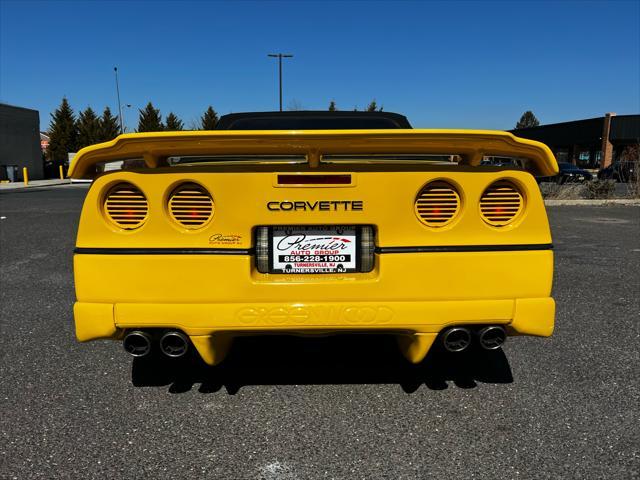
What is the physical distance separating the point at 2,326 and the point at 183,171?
7.96 ft

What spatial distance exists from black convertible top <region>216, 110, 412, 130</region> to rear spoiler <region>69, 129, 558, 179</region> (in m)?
1.57

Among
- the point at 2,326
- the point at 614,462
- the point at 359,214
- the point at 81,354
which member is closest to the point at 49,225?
the point at 2,326

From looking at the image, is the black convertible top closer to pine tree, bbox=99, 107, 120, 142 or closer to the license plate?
the license plate

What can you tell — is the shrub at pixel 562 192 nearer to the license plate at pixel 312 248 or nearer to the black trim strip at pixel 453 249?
the black trim strip at pixel 453 249

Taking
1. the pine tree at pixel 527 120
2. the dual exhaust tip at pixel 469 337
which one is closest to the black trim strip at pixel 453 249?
the dual exhaust tip at pixel 469 337

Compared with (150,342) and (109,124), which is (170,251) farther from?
(109,124)

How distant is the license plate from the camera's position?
6.94 ft

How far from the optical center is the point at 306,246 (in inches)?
83.6

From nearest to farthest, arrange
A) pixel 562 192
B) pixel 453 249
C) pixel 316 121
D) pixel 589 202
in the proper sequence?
1. pixel 453 249
2. pixel 316 121
3. pixel 589 202
4. pixel 562 192

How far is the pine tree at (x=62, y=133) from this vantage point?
42812 millimetres

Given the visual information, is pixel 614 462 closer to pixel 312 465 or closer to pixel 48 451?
pixel 312 465

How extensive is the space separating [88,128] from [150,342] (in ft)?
162

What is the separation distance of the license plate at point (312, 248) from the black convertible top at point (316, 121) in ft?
5.29

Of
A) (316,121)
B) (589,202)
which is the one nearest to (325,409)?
(316,121)
